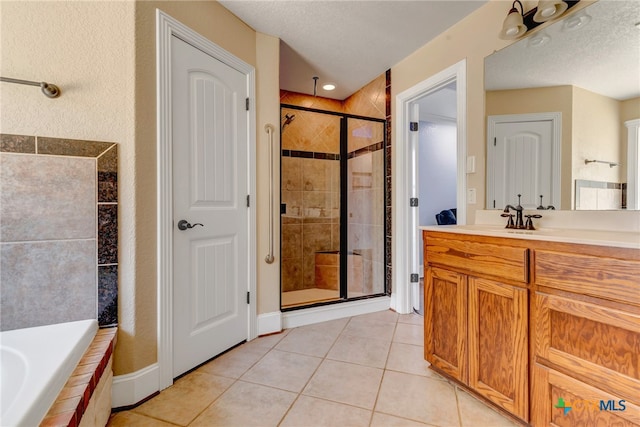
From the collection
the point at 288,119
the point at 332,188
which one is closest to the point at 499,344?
the point at 332,188

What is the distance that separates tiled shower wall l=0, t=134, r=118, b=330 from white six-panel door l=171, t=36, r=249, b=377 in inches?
12.6

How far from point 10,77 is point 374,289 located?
277cm

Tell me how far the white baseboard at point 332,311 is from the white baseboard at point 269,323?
0.08 metres

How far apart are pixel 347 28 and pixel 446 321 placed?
6.87 ft

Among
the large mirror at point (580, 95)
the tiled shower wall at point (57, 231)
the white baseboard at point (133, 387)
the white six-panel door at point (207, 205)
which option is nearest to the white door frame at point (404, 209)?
the large mirror at point (580, 95)

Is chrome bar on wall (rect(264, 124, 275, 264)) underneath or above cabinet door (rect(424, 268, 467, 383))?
above

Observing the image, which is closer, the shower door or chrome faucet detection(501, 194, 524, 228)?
chrome faucet detection(501, 194, 524, 228)

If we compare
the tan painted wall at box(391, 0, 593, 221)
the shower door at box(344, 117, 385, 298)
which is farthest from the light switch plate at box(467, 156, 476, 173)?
the shower door at box(344, 117, 385, 298)

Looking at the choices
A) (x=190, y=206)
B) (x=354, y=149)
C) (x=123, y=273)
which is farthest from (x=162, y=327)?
(x=354, y=149)

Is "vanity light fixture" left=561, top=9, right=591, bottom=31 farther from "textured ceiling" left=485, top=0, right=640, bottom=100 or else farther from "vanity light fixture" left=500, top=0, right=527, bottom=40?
"vanity light fixture" left=500, top=0, right=527, bottom=40

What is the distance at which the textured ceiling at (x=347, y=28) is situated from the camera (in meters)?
1.90

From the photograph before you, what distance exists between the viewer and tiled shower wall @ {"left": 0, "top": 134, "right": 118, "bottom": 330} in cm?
125

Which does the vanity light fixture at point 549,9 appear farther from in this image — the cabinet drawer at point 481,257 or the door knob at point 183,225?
the door knob at point 183,225

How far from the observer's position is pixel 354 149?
2.80 m
